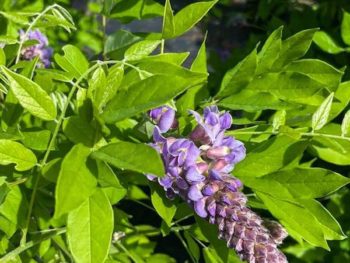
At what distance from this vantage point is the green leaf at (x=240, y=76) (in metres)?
1.26

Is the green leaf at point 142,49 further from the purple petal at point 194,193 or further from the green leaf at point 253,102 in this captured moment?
the purple petal at point 194,193

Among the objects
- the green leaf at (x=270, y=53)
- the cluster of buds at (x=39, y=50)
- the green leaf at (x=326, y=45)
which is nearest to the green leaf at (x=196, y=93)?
the green leaf at (x=270, y=53)

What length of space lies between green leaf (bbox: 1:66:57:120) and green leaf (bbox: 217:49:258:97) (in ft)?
1.28

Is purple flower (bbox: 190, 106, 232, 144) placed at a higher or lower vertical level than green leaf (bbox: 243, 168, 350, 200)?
higher

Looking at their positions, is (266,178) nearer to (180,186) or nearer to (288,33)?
(180,186)

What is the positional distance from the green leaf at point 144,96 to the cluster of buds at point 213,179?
0.39ft

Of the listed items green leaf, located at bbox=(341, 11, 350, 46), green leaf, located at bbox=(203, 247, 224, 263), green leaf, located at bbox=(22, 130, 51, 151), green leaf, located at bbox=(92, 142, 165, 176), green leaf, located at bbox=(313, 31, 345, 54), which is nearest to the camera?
green leaf, located at bbox=(92, 142, 165, 176)

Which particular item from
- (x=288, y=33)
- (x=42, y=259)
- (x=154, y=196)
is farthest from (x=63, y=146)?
(x=288, y=33)

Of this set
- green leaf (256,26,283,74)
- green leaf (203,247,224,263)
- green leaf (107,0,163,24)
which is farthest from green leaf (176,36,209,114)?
green leaf (203,247,224,263)

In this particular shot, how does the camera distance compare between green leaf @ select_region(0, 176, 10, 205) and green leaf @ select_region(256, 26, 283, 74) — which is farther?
green leaf @ select_region(256, 26, 283, 74)

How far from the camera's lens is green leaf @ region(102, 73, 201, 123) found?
89 cm

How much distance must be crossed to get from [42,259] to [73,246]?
2.23 feet

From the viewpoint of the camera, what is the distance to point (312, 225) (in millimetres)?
1170

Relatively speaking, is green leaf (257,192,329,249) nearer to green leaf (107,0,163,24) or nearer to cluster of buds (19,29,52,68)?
green leaf (107,0,163,24)
